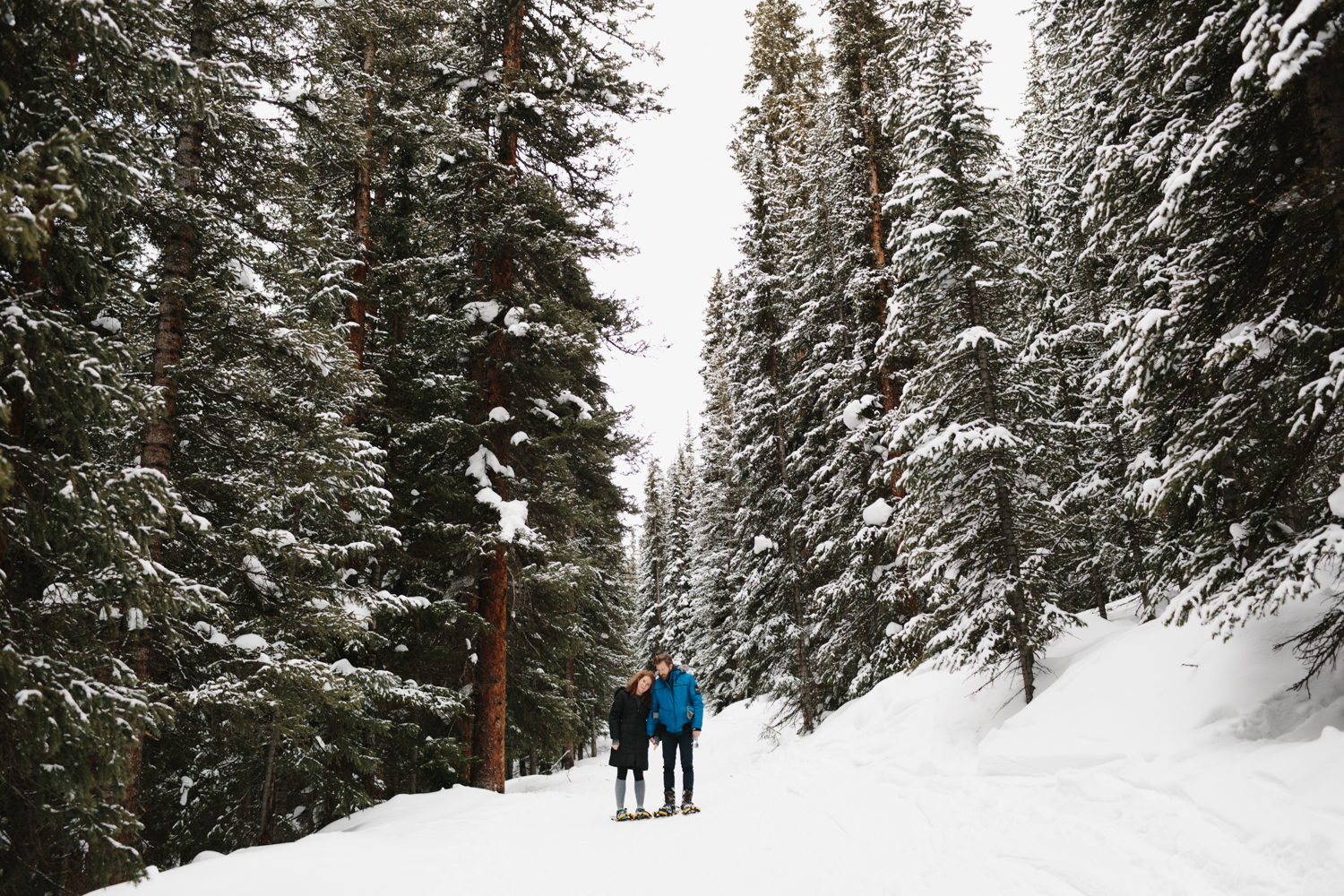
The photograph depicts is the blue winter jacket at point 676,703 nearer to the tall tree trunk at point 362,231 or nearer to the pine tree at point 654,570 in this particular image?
the tall tree trunk at point 362,231

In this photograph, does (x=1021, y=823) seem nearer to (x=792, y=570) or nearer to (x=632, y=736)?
(x=632, y=736)

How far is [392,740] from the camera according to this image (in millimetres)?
11961

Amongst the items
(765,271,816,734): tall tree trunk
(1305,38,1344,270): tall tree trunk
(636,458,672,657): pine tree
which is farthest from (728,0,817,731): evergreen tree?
(636,458,672,657): pine tree

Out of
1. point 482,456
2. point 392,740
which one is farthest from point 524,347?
point 392,740

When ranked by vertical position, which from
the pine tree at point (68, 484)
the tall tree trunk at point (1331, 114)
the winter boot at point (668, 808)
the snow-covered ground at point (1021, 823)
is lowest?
the winter boot at point (668, 808)

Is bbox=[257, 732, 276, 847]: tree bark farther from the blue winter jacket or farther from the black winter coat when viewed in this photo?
the blue winter jacket

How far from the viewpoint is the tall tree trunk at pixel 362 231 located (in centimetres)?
1184

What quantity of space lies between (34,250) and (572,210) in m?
9.96

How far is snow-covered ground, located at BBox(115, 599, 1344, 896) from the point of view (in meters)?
4.54

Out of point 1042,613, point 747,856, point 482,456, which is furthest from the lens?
point 482,456

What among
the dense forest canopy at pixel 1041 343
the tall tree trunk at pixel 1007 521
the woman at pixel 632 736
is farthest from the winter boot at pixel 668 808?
the tall tree trunk at pixel 1007 521

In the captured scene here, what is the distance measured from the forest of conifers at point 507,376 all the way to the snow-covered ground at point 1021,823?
825 millimetres

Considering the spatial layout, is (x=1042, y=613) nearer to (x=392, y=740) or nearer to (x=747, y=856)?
(x=747, y=856)

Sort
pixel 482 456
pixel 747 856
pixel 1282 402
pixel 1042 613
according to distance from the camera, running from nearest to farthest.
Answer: pixel 1282 402 < pixel 747 856 < pixel 1042 613 < pixel 482 456
